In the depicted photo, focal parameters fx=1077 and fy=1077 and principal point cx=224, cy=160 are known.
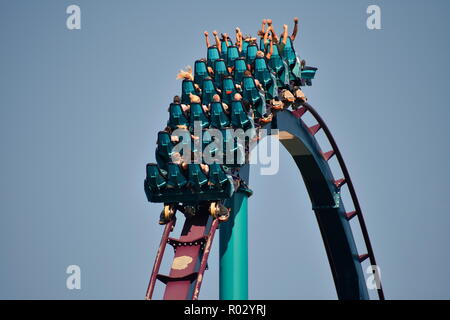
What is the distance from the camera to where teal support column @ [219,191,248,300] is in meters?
29.4

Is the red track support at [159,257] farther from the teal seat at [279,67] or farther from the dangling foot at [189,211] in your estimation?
the teal seat at [279,67]

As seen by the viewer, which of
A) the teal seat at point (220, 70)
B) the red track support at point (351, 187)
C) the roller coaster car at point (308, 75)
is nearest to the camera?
the teal seat at point (220, 70)

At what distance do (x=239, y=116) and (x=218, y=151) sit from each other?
45.7 inches

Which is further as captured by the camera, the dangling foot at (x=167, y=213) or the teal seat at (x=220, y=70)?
the teal seat at (x=220, y=70)

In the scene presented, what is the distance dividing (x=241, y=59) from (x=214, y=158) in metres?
3.54

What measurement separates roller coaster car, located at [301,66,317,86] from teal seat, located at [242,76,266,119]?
351 cm

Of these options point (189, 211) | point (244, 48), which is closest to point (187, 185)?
point (189, 211)

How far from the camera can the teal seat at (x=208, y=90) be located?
3014 centimetres

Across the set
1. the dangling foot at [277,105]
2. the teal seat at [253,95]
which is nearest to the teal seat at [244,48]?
the dangling foot at [277,105]

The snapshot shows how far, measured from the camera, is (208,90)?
3019 centimetres

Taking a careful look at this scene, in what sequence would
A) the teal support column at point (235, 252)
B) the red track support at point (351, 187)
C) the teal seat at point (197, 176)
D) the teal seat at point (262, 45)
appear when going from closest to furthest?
1. the teal seat at point (197, 176)
2. the teal support column at point (235, 252)
3. the teal seat at point (262, 45)
4. the red track support at point (351, 187)

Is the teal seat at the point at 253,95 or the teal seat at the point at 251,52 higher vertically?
the teal seat at the point at 251,52

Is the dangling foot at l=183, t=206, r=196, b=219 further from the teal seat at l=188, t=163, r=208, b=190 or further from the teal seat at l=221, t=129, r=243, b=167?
the teal seat at l=221, t=129, r=243, b=167

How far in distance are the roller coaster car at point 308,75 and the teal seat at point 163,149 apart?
5929mm
